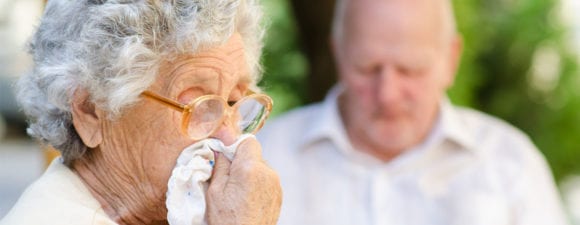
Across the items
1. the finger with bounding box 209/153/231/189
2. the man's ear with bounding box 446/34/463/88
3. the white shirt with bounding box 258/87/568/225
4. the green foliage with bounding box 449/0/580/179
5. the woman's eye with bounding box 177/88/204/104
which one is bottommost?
the green foliage with bounding box 449/0/580/179

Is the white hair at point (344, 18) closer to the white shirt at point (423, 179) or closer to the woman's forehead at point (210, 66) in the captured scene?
the white shirt at point (423, 179)

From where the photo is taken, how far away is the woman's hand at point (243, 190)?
2018 mm

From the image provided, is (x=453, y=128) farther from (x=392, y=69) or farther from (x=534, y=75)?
(x=534, y=75)

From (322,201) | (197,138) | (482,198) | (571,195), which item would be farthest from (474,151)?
(571,195)

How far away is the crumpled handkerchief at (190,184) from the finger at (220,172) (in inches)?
0.4

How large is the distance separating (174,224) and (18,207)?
34 centimetres

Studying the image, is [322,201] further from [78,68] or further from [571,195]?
[571,195]

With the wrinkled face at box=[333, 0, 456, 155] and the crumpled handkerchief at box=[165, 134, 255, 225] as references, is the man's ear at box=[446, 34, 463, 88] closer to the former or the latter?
the wrinkled face at box=[333, 0, 456, 155]

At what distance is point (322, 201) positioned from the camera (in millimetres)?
3596

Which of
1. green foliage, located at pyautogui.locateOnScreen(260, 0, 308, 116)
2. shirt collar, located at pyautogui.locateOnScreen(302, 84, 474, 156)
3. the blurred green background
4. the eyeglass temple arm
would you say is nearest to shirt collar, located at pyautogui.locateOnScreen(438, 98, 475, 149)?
shirt collar, located at pyautogui.locateOnScreen(302, 84, 474, 156)

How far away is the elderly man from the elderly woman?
140 cm

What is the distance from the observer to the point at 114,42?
→ 6.63ft

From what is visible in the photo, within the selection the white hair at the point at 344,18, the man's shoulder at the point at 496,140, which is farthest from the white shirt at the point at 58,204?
the man's shoulder at the point at 496,140

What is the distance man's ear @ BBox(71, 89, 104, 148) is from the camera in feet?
6.82
